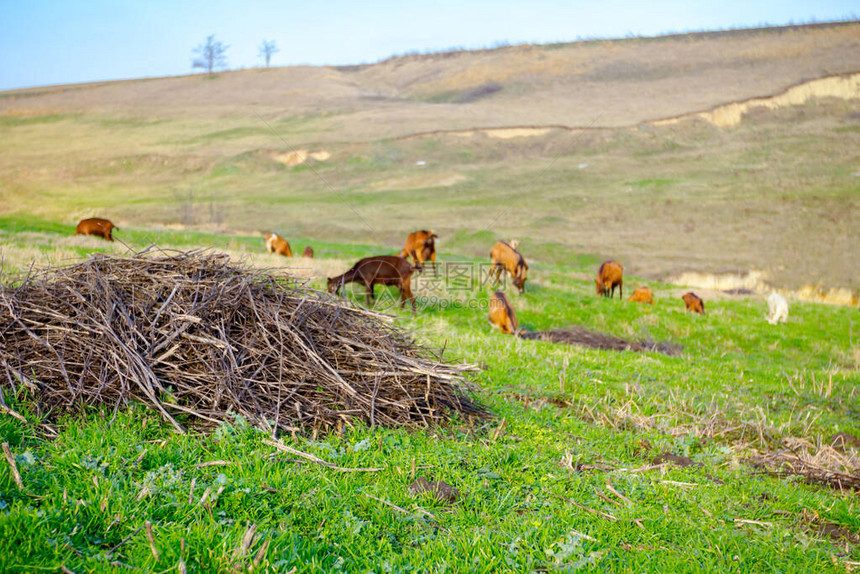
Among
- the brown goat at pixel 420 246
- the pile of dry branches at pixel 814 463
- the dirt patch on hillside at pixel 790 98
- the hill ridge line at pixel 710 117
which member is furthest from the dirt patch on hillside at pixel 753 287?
the dirt patch on hillside at pixel 790 98

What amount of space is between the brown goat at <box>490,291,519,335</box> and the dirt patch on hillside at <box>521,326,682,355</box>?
382 millimetres

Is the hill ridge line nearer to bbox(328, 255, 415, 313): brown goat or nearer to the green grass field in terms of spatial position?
bbox(328, 255, 415, 313): brown goat

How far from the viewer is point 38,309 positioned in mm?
5219

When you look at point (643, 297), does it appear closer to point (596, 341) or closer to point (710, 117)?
point (596, 341)

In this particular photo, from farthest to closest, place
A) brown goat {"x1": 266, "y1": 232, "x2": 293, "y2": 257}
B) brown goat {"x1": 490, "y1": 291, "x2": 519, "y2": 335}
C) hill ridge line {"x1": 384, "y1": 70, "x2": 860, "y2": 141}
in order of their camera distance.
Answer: hill ridge line {"x1": 384, "y1": 70, "x2": 860, "y2": 141}, brown goat {"x1": 266, "y1": 232, "x2": 293, "y2": 257}, brown goat {"x1": 490, "y1": 291, "x2": 519, "y2": 335}

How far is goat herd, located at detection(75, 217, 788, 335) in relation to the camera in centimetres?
1247

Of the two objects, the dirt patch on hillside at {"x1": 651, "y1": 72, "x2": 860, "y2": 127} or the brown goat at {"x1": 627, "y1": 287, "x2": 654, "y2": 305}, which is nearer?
the brown goat at {"x1": 627, "y1": 287, "x2": 654, "y2": 305}

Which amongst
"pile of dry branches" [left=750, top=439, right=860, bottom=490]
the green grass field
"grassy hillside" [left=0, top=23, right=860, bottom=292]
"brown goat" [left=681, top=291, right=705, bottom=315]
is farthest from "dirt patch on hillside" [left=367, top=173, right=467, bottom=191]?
"pile of dry branches" [left=750, top=439, right=860, bottom=490]

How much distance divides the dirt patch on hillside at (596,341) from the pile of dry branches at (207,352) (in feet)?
22.3

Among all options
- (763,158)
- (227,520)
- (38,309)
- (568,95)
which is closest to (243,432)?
(227,520)

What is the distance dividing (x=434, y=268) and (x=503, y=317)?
18.6ft

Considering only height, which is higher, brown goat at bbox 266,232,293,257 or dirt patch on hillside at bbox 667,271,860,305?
brown goat at bbox 266,232,293,257

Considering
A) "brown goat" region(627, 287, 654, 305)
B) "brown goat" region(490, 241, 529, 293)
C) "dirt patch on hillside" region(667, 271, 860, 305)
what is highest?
"brown goat" region(490, 241, 529, 293)

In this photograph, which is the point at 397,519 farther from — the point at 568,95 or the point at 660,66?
the point at 660,66
